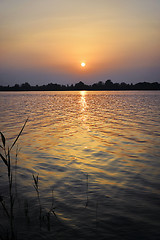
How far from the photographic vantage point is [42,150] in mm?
12984

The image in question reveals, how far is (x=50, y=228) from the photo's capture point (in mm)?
5312

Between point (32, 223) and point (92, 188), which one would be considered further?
point (92, 188)

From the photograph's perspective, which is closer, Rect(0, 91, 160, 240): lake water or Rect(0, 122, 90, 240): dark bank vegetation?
Rect(0, 122, 90, 240): dark bank vegetation

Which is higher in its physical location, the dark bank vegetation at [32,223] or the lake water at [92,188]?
the dark bank vegetation at [32,223]

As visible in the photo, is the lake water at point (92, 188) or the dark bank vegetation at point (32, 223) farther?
the lake water at point (92, 188)

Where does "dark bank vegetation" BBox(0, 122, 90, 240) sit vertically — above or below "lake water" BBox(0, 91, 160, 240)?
above

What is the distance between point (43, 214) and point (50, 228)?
2.19 ft

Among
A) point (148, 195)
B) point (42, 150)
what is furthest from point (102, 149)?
point (148, 195)

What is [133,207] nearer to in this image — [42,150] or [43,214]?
[43,214]

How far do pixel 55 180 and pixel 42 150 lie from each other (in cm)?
475

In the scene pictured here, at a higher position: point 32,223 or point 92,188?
point 32,223

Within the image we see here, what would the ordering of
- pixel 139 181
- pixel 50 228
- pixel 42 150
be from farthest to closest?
pixel 42 150 → pixel 139 181 → pixel 50 228

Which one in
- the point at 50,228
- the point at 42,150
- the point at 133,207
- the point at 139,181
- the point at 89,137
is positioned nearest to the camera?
the point at 50,228

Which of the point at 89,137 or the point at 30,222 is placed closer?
the point at 30,222
